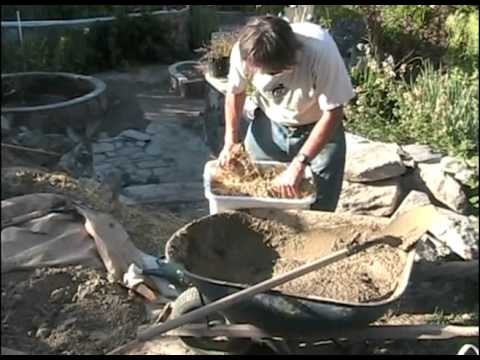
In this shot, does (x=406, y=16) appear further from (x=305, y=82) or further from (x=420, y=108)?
(x=305, y=82)

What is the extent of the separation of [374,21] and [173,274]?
49.2 inches

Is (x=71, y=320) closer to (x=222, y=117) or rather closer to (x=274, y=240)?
(x=274, y=240)

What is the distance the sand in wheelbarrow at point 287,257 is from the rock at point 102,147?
4.95 feet

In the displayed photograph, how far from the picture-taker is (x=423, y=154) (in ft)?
7.46

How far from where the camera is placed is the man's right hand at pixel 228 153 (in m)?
1.93

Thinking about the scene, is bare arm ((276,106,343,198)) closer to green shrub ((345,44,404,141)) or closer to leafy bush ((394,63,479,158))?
leafy bush ((394,63,479,158))

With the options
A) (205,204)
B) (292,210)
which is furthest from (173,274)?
(205,204)

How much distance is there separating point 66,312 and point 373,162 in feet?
3.48

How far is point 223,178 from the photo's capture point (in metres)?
1.90

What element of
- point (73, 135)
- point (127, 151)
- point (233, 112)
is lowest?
point (127, 151)

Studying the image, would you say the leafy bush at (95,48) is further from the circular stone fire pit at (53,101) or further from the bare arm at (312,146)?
the bare arm at (312,146)

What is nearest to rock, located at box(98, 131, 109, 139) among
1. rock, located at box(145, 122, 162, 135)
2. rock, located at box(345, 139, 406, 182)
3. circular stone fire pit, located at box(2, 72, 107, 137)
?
circular stone fire pit, located at box(2, 72, 107, 137)

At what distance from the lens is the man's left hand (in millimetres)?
1828

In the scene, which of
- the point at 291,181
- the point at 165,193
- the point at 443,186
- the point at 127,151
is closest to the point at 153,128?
the point at 127,151
